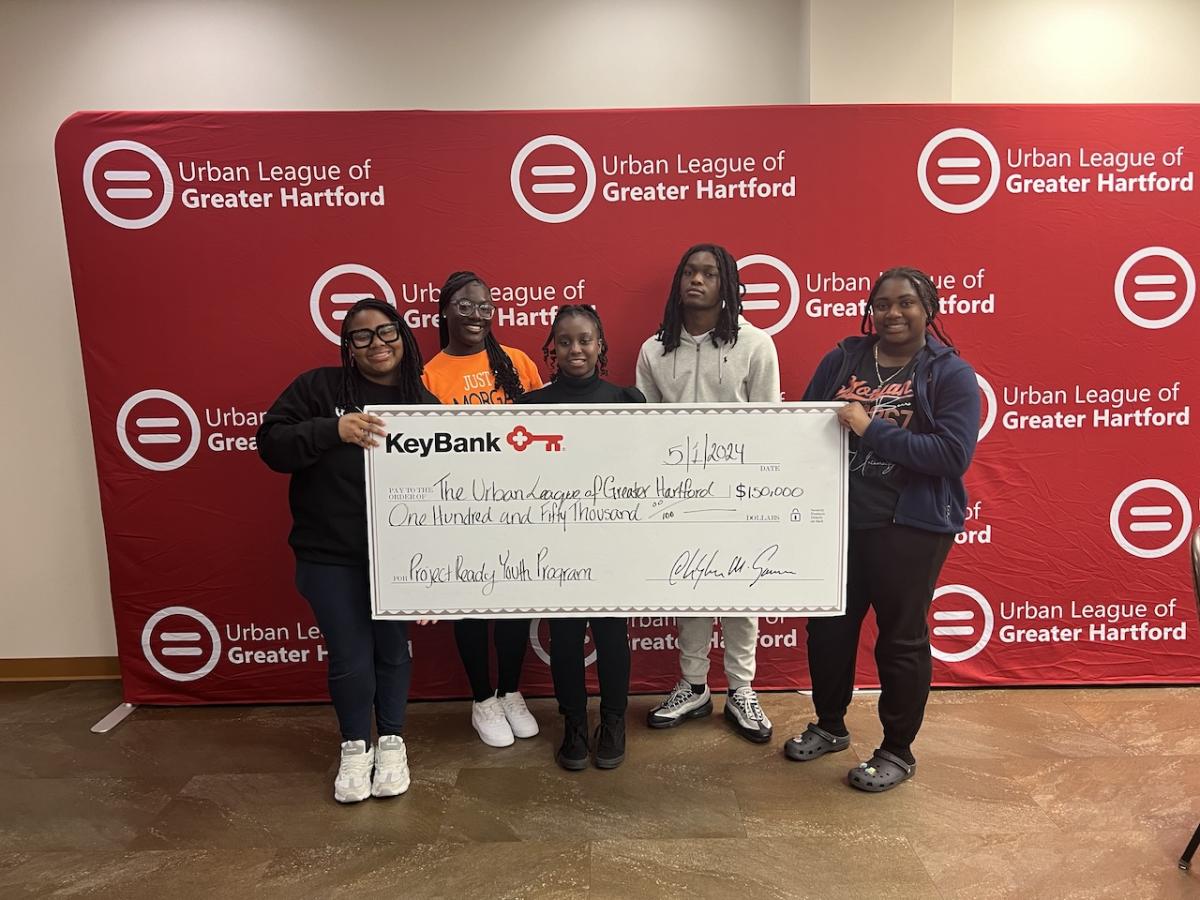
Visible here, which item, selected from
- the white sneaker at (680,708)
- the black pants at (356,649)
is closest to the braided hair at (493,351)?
the black pants at (356,649)

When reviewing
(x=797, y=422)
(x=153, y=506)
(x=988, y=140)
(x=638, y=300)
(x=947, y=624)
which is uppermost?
(x=988, y=140)

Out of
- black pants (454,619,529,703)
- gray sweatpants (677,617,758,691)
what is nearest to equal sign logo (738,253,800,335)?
gray sweatpants (677,617,758,691)

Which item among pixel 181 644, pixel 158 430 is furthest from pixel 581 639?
pixel 158 430

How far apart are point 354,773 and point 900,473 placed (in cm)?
193

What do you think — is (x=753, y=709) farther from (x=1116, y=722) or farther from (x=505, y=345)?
(x=505, y=345)

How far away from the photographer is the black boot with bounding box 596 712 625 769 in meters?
2.50

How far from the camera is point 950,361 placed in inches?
86.0

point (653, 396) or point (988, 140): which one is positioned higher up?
point (988, 140)

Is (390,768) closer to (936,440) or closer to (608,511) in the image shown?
(608,511)

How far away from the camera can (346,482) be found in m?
2.21

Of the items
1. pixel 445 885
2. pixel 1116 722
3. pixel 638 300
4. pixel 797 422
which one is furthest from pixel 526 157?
pixel 1116 722

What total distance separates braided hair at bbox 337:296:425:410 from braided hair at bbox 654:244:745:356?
34.9 inches

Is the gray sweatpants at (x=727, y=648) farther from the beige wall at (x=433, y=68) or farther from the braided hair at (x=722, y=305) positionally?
the beige wall at (x=433, y=68)

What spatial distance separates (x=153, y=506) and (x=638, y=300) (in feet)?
6.77
